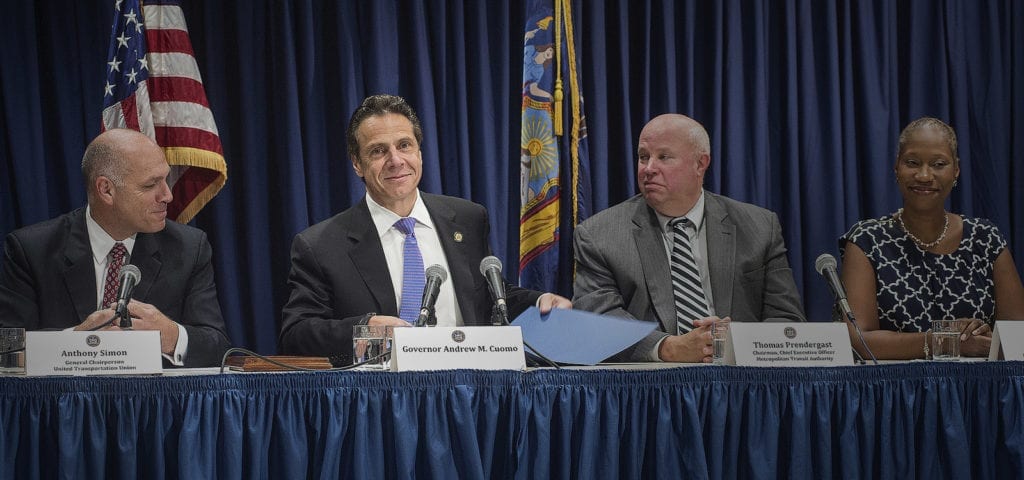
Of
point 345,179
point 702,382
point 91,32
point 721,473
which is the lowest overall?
point 721,473

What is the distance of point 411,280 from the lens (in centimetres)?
363

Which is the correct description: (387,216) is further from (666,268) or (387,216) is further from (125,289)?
(125,289)

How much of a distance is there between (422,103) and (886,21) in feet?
7.48

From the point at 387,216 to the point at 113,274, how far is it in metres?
0.98

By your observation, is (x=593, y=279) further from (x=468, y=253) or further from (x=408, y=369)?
(x=408, y=369)

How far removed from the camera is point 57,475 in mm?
2256

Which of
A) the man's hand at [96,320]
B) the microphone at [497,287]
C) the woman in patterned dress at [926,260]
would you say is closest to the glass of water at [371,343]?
the microphone at [497,287]

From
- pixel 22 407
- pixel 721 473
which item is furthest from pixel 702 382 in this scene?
pixel 22 407

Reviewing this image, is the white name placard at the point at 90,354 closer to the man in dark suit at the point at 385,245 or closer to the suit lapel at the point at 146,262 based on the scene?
the man in dark suit at the point at 385,245

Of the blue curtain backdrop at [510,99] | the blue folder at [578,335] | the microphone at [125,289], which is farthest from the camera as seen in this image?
the blue curtain backdrop at [510,99]

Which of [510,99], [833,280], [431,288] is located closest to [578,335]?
[431,288]

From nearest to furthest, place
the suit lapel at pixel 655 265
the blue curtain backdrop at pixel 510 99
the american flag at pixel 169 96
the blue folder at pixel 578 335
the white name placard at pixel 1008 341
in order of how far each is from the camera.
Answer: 1. the white name placard at pixel 1008 341
2. the blue folder at pixel 578 335
3. the suit lapel at pixel 655 265
4. the american flag at pixel 169 96
5. the blue curtain backdrop at pixel 510 99

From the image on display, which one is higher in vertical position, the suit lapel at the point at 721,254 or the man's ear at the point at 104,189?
the man's ear at the point at 104,189

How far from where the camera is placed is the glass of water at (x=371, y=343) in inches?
105
